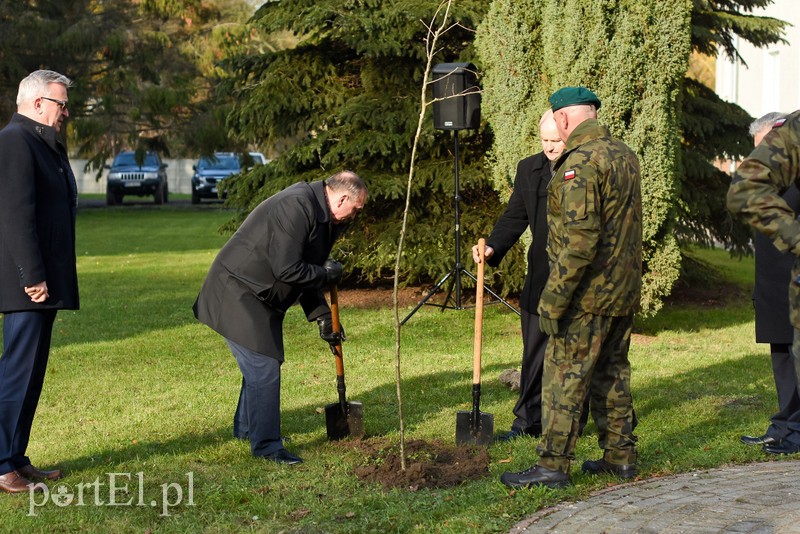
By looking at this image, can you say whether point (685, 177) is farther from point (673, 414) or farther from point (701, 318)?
point (673, 414)

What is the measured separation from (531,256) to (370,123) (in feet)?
23.5

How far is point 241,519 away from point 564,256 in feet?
6.79

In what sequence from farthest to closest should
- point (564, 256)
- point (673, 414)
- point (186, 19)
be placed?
point (186, 19), point (673, 414), point (564, 256)

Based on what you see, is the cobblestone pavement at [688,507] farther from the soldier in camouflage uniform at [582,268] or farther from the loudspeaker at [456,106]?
the loudspeaker at [456,106]

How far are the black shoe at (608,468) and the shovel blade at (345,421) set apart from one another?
1.65 meters

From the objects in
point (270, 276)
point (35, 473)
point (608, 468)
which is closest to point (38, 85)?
point (270, 276)

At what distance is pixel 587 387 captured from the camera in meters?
5.11

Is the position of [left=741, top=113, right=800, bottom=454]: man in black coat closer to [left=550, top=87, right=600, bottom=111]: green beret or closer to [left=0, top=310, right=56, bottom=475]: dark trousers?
[left=550, top=87, right=600, bottom=111]: green beret

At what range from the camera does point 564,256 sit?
491 centimetres

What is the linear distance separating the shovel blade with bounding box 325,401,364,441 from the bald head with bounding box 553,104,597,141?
2.45 m

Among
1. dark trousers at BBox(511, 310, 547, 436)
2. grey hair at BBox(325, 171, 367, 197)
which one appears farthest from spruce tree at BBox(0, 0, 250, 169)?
grey hair at BBox(325, 171, 367, 197)

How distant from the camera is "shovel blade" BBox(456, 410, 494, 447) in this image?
6414 mm

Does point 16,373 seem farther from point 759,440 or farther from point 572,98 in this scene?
point 759,440

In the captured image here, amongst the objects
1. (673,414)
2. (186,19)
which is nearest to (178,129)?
(186,19)
